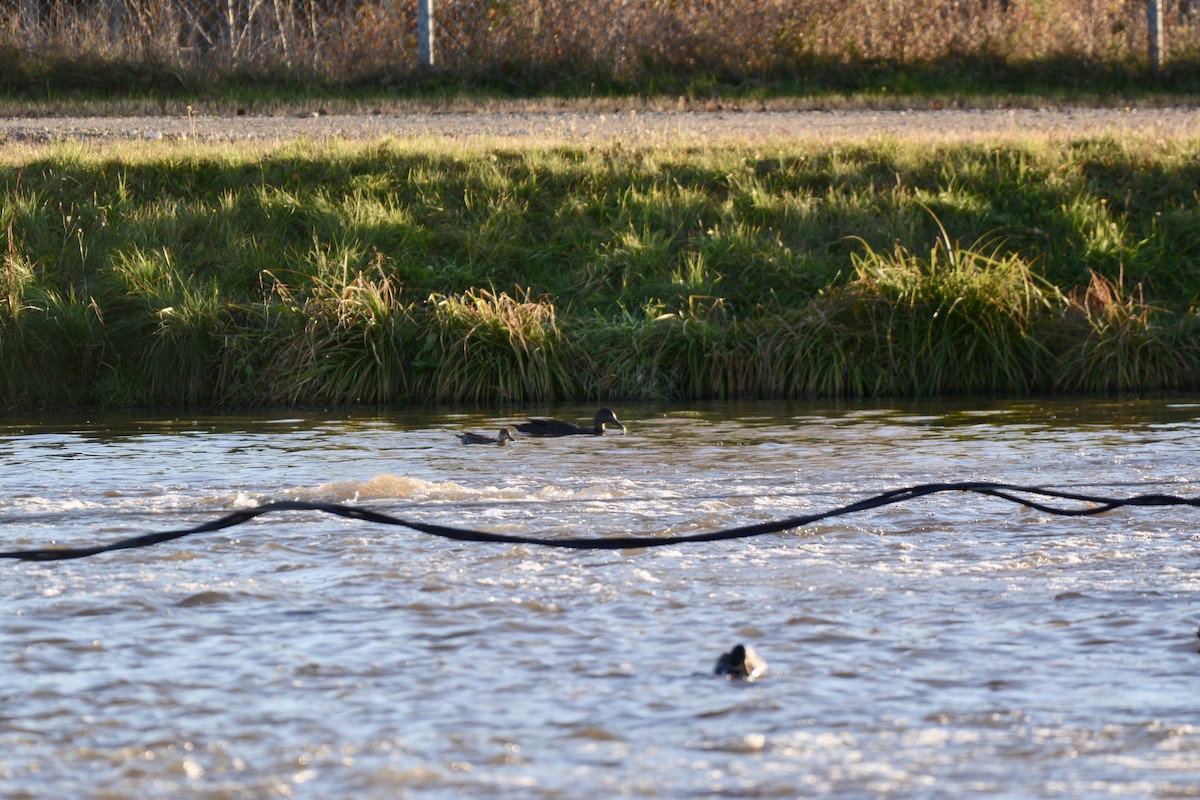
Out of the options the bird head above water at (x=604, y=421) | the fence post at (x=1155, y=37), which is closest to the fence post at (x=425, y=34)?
the fence post at (x=1155, y=37)

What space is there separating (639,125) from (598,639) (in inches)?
436

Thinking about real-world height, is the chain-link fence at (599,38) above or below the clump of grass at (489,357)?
above

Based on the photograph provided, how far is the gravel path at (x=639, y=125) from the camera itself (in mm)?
14562

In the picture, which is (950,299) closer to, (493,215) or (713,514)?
(493,215)

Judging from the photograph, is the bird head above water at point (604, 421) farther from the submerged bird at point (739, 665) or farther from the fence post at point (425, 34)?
the fence post at point (425, 34)

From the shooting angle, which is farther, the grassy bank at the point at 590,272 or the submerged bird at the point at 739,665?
the grassy bank at the point at 590,272

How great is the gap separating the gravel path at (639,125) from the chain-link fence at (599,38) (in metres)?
2.61

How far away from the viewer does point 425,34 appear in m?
19.7

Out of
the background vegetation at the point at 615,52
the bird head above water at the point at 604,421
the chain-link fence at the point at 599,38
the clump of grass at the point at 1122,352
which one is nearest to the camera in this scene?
the bird head above water at the point at 604,421

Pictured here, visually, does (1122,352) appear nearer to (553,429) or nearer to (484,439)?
(553,429)

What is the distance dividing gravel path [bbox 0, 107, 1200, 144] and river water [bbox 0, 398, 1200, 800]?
734cm

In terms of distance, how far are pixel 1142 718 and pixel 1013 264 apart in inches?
309

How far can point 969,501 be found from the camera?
668 centimetres

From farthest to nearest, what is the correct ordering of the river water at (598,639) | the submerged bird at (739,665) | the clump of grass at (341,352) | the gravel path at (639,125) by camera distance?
1. the gravel path at (639,125)
2. the clump of grass at (341,352)
3. the submerged bird at (739,665)
4. the river water at (598,639)
